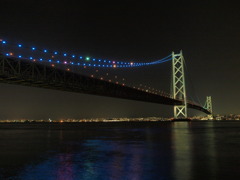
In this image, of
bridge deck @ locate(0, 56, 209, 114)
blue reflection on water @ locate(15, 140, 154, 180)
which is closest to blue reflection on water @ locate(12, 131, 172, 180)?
blue reflection on water @ locate(15, 140, 154, 180)

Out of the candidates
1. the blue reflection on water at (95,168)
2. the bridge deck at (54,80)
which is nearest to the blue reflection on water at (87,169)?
the blue reflection on water at (95,168)

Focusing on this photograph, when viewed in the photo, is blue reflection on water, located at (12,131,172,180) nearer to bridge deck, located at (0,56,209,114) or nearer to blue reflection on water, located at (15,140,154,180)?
blue reflection on water, located at (15,140,154,180)

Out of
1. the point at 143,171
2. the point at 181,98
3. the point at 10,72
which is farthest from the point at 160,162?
the point at 181,98

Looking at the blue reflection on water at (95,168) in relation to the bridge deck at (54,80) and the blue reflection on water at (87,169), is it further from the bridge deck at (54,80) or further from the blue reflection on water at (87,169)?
the bridge deck at (54,80)

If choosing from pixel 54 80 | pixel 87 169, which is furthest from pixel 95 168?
pixel 54 80

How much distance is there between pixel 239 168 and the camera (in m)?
10.9

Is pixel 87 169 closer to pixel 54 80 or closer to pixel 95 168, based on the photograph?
pixel 95 168

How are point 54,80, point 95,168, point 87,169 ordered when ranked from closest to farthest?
point 87,169 → point 95,168 → point 54,80

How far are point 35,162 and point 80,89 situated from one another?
36823 mm

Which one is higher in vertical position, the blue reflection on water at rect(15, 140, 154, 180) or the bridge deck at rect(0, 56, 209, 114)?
the bridge deck at rect(0, 56, 209, 114)

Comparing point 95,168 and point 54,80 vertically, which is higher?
point 54,80

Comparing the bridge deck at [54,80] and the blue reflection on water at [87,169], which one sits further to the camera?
the bridge deck at [54,80]

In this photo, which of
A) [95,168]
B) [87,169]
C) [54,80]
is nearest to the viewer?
[87,169]

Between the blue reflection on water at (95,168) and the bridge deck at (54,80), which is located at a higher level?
the bridge deck at (54,80)
